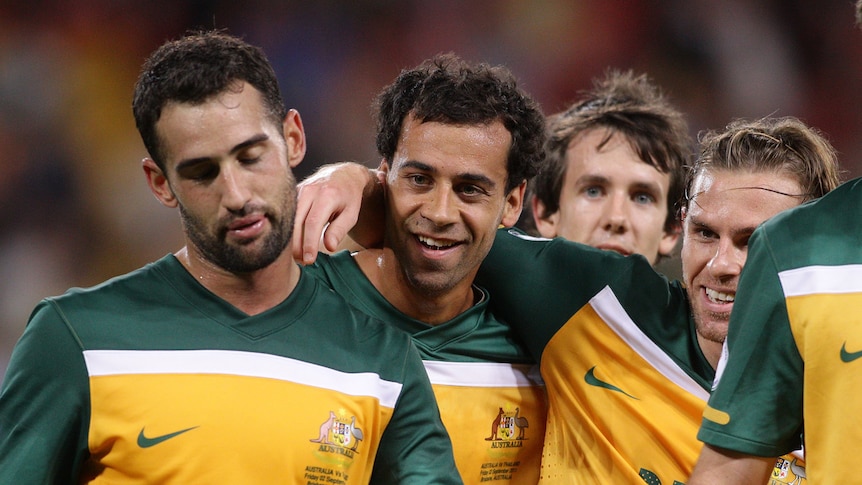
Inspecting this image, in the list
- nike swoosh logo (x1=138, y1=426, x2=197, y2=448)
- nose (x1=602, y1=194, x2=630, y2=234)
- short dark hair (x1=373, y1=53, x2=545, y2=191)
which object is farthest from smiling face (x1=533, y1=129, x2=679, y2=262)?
nike swoosh logo (x1=138, y1=426, x2=197, y2=448)

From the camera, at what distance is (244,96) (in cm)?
227

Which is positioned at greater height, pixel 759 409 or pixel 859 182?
pixel 859 182

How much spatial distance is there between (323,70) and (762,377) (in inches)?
202

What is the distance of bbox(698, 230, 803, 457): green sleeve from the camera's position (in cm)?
189

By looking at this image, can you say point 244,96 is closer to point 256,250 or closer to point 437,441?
point 256,250

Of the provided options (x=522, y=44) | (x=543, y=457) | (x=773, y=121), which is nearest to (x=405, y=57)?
(x=522, y=44)

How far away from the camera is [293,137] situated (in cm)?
246

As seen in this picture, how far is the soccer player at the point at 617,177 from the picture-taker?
4.14 metres

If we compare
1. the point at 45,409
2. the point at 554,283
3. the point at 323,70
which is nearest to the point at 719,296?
the point at 554,283

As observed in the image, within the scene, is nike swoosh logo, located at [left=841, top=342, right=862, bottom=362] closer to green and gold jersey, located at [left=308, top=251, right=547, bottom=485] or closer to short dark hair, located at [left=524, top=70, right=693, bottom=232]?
green and gold jersey, located at [left=308, top=251, right=547, bottom=485]

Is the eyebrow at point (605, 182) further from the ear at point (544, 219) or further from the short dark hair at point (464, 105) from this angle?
the short dark hair at point (464, 105)

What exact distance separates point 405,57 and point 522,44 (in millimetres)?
→ 895

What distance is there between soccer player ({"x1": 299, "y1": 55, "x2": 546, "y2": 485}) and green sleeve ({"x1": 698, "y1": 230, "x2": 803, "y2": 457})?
42.0 inches

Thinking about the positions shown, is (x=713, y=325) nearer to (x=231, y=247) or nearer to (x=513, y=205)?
(x=513, y=205)
